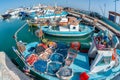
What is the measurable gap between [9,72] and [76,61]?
5.67 metres

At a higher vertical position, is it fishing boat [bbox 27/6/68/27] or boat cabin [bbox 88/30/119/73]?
boat cabin [bbox 88/30/119/73]

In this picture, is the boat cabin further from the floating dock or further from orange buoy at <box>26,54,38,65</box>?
the floating dock

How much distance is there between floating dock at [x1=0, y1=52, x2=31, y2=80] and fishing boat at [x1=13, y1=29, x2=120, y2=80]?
0.71 metres

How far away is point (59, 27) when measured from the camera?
31016 mm

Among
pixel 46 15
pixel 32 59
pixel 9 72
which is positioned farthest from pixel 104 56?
pixel 46 15

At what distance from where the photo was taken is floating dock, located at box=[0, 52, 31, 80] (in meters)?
19.0

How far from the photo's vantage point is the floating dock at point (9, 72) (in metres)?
19.0

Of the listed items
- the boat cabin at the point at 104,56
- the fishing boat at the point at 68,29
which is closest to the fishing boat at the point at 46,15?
the fishing boat at the point at 68,29

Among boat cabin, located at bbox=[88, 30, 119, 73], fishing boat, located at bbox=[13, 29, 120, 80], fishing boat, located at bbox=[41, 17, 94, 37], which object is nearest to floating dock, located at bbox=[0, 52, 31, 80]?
fishing boat, located at bbox=[13, 29, 120, 80]

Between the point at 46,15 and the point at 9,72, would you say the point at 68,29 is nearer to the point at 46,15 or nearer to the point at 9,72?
the point at 46,15

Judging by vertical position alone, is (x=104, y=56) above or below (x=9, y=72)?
above

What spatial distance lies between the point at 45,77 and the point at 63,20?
14184mm

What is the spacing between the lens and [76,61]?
63.8 feet

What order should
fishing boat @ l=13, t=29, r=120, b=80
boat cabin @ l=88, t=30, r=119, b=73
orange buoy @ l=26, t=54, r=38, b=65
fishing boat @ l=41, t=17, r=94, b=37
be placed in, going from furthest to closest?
fishing boat @ l=41, t=17, r=94, b=37, orange buoy @ l=26, t=54, r=38, b=65, fishing boat @ l=13, t=29, r=120, b=80, boat cabin @ l=88, t=30, r=119, b=73
